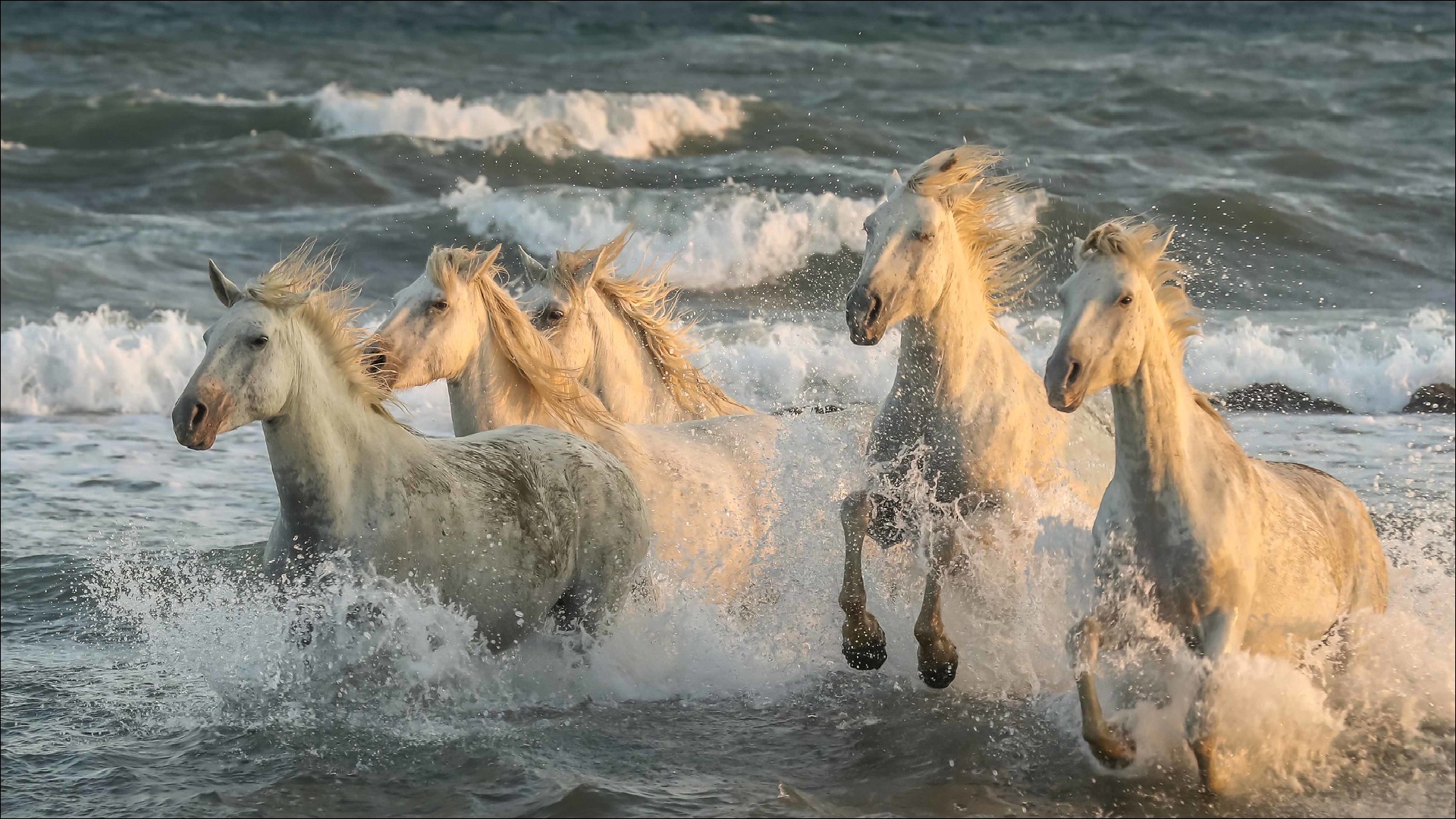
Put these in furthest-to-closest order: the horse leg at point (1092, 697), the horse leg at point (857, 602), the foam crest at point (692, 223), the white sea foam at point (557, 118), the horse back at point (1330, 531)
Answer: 1. the white sea foam at point (557, 118)
2. the foam crest at point (692, 223)
3. the horse leg at point (857, 602)
4. the horse back at point (1330, 531)
5. the horse leg at point (1092, 697)

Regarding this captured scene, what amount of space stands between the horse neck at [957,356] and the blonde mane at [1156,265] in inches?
25.0

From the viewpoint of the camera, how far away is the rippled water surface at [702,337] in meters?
4.88

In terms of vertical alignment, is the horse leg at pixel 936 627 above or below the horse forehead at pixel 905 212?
below

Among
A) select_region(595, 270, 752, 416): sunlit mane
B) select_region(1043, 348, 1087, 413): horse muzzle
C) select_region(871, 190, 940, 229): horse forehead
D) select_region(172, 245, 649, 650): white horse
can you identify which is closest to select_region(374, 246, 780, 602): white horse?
select_region(172, 245, 649, 650): white horse

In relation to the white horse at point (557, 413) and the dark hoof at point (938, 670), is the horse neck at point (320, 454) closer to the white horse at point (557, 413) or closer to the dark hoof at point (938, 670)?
the white horse at point (557, 413)

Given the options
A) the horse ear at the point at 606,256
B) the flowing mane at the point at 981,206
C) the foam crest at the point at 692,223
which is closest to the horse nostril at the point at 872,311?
the flowing mane at the point at 981,206

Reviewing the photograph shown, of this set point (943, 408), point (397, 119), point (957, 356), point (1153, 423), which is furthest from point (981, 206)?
point (397, 119)

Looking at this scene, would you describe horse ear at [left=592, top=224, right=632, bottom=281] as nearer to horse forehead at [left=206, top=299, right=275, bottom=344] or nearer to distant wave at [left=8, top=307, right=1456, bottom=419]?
horse forehead at [left=206, top=299, right=275, bottom=344]

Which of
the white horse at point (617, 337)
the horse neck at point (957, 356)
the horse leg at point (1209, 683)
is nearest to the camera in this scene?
the horse leg at point (1209, 683)

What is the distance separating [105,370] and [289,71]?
16516 mm

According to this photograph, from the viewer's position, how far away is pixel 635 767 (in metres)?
5.00

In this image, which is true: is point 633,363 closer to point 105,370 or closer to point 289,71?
point 105,370

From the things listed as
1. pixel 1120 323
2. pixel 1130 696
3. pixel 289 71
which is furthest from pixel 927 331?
pixel 289 71

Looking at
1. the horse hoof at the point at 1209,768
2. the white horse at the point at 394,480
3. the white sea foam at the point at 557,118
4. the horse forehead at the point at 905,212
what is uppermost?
the white sea foam at the point at 557,118
